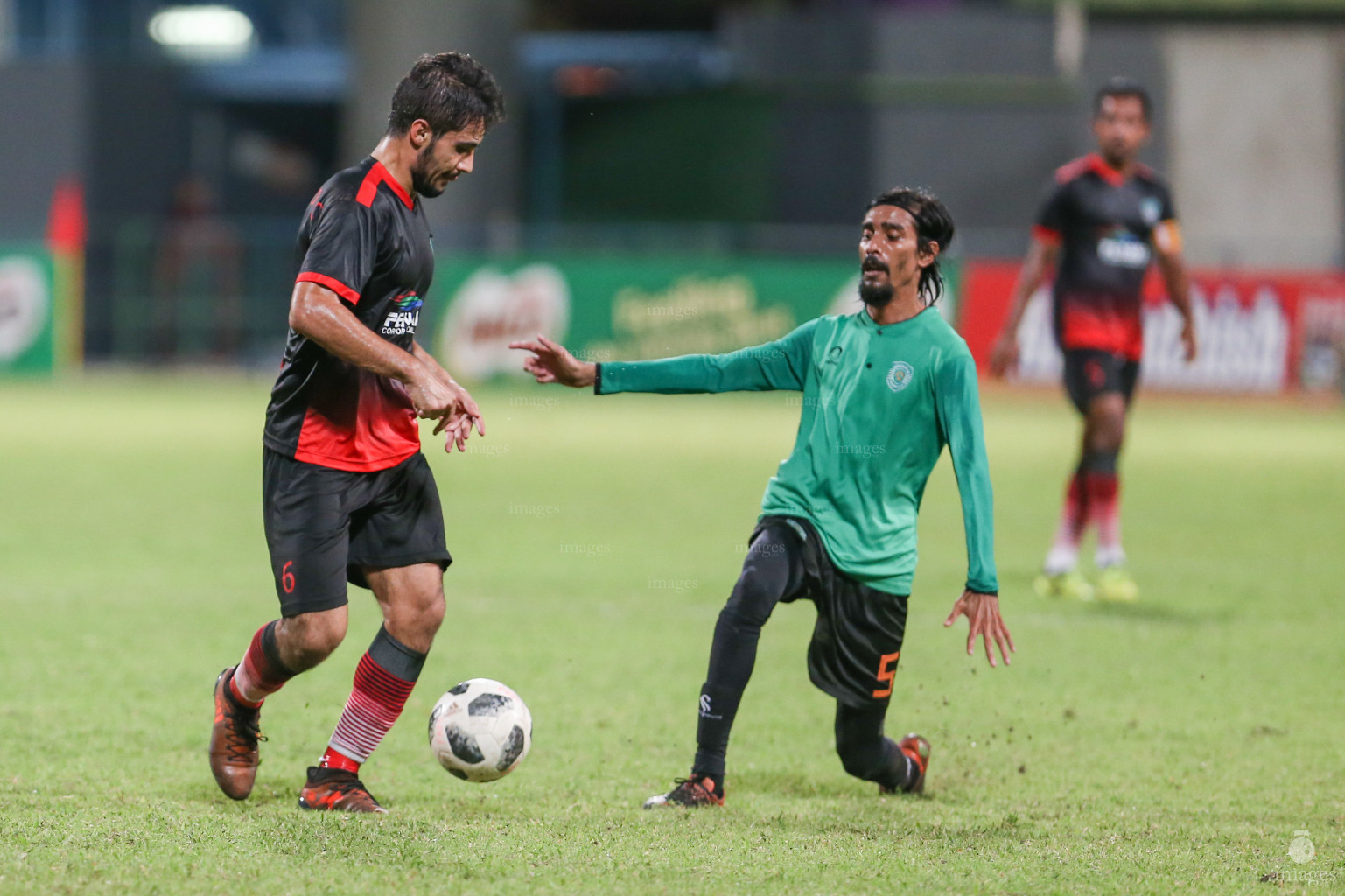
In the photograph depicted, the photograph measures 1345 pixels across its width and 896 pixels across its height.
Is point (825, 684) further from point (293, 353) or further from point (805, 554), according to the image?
point (293, 353)

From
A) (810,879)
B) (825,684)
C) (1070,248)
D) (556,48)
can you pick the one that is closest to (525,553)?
(1070,248)

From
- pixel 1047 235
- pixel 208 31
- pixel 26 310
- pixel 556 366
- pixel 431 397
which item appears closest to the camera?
pixel 431 397

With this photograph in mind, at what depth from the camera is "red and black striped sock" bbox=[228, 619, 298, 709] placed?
187 inches

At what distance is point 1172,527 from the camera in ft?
38.4

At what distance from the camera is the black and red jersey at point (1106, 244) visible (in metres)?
→ 9.05

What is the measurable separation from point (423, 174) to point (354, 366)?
0.58 meters

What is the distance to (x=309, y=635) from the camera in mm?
4672

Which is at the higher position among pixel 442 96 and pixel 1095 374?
pixel 442 96

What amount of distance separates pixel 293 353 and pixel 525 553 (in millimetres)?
5739

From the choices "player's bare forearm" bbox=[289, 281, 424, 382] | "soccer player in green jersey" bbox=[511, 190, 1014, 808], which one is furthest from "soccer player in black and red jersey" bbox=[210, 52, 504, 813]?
"soccer player in green jersey" bbox=[511, 190, 1014, 808]

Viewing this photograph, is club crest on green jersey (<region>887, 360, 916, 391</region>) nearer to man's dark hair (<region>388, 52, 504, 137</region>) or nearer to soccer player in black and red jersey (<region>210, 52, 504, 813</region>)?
soccer player in black and red jersey (<region>210, 52, 504, 813</region>)

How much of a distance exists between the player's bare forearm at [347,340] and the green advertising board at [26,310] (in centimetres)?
2103

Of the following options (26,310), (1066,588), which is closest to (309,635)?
(1066,588)

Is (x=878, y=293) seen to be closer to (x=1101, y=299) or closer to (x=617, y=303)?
(x=1101, y=299)
